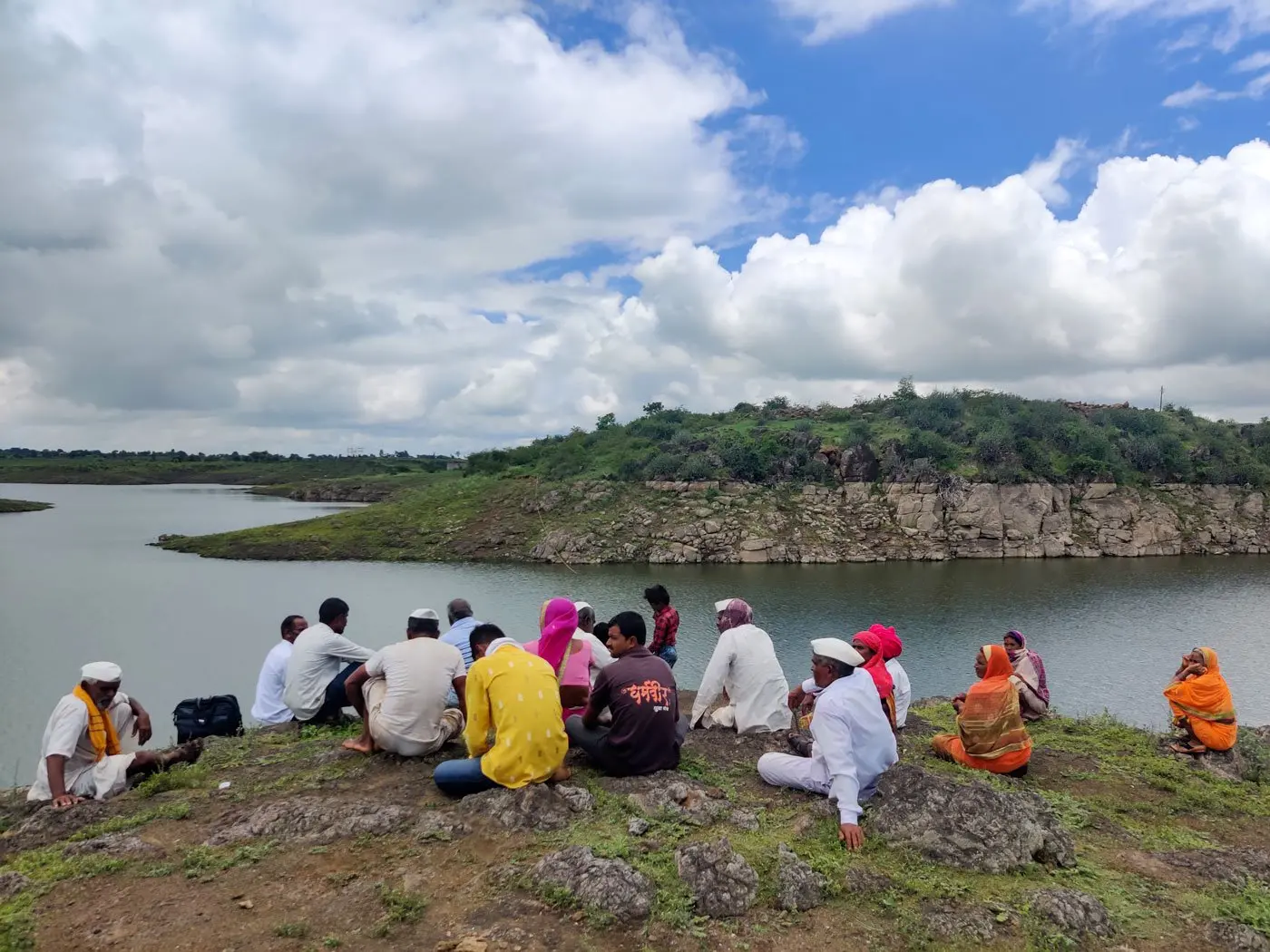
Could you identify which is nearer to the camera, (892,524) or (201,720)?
(201,720)

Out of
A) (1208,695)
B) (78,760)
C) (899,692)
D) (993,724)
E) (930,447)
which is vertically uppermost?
(930,447)

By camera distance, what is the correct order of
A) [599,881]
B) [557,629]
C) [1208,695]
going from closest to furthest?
[599,881]
[557,629]
[1208,695]

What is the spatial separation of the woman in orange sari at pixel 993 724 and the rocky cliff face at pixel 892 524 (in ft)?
113

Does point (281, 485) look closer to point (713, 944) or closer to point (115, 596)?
point (115, 596)

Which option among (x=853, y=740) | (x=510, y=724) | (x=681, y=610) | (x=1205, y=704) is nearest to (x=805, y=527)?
(x=681, y=610)

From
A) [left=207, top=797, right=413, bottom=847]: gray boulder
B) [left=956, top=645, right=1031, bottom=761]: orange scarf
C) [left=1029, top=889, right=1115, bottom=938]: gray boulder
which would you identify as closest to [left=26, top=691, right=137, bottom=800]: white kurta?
[left=207, top=797, right=413, bottom=847]: gray boulder

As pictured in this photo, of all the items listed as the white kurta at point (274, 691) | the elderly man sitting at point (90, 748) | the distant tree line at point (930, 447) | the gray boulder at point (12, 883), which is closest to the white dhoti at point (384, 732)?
the elderly man sitting at point (90, 748)

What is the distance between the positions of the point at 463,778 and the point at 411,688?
3.48 ft

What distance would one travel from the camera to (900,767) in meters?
6.20

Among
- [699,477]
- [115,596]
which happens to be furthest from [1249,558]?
[115,596]

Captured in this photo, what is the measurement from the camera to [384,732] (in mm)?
7062

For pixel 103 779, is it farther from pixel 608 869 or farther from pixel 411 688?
pixel 608 869

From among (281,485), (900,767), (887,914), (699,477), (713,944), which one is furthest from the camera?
(281,485)

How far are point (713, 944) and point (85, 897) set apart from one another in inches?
155
